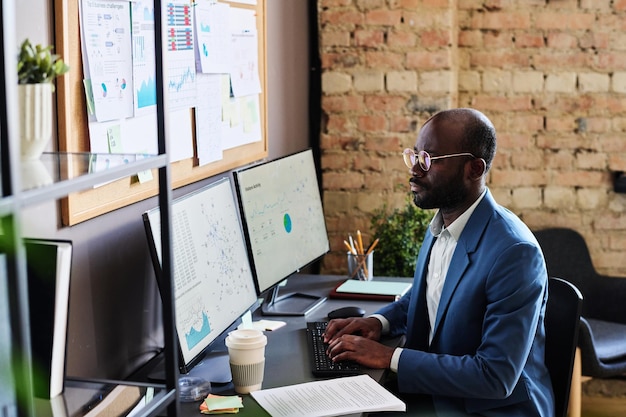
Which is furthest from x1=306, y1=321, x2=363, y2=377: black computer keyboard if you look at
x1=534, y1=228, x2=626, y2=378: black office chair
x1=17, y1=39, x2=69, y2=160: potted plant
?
x1=534, y1=228, x2=626, y2=378: black office chair

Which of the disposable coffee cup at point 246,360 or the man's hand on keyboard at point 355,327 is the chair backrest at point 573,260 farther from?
the disposable coffee cup at point 246,360

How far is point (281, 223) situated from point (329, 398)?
87 centimetres

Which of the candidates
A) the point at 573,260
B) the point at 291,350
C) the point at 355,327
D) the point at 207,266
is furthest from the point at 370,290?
the point at 573,260

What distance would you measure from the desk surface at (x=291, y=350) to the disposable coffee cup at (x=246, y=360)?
0.10 feet

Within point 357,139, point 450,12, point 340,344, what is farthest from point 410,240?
point 340,344

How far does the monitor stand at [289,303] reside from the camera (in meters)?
2.67

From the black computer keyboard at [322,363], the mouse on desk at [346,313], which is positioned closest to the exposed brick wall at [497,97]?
the mouse on desk at [346,313]

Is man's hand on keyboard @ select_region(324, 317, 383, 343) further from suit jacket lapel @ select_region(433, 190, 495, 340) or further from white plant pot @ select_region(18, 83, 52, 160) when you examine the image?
white plant pot @ select_region(18, 83, 52, 160)

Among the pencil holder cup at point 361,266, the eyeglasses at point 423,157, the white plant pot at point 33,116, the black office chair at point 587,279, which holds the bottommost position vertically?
the black office chair at point 587,279

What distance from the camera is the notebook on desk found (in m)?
2.82

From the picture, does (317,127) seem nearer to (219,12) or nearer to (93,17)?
(219,12)

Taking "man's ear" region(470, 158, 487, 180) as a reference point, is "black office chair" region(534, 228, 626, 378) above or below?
below

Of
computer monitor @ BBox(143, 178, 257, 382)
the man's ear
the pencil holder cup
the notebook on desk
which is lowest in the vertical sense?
the notebook on desk

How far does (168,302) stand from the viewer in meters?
1.55
